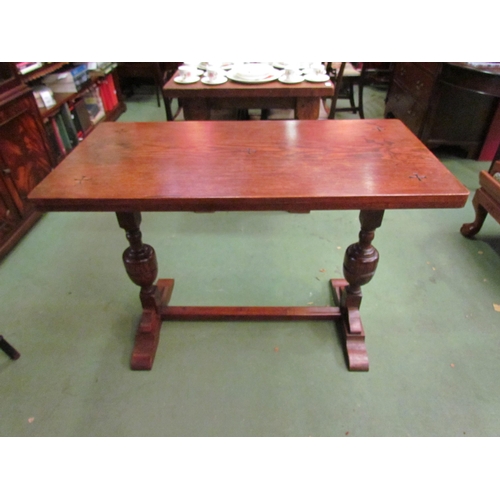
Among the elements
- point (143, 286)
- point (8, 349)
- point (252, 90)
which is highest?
point (252, 90)

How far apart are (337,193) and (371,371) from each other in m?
0.79

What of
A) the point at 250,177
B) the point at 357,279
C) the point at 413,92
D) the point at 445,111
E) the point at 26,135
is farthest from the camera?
the point at 413,92

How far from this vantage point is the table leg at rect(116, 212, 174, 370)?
122cm

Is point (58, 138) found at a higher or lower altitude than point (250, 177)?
lower

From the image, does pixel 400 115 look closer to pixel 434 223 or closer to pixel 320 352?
pixel 434 223

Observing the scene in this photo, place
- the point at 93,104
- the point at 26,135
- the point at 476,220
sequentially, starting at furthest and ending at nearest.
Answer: the point at 93,104 < the point at 26,135 < the point at 476,220

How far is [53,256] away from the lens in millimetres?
1883

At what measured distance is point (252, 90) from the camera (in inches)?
74.2

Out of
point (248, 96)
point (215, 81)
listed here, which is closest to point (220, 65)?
point (215, 81)

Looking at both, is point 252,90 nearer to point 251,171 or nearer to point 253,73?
point 253,73

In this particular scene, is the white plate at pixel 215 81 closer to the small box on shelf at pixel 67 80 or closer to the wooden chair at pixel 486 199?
the small box on shelf at pixel 67 80

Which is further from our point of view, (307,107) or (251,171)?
(307,107)

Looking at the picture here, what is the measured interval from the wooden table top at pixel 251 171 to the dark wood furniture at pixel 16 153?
0.99 meters

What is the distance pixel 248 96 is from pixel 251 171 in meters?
1.12
